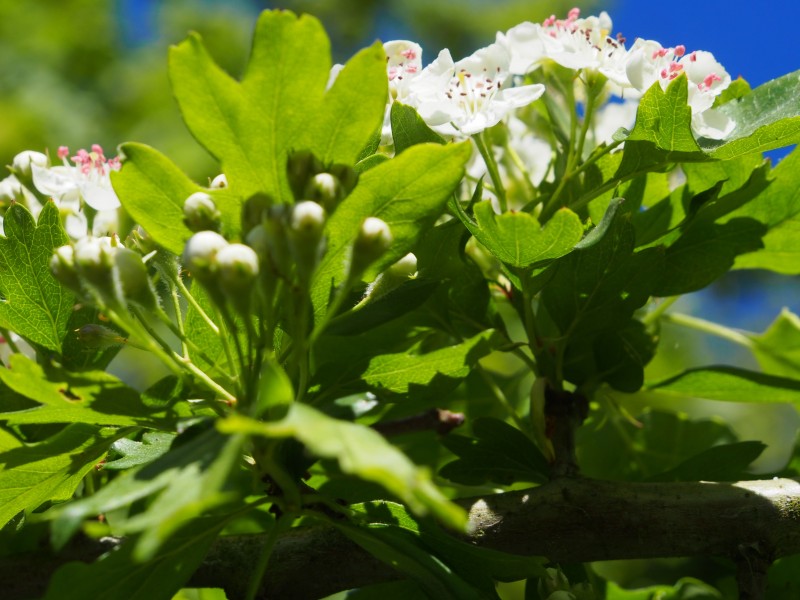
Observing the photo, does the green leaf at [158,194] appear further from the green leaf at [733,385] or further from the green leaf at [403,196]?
the green leaf at [733,385]

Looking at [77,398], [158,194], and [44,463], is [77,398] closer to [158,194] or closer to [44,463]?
[44,463]

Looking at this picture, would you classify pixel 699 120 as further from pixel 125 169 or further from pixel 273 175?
pixel 125 169

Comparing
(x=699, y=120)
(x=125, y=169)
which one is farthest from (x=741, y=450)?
(x=125, y=169)

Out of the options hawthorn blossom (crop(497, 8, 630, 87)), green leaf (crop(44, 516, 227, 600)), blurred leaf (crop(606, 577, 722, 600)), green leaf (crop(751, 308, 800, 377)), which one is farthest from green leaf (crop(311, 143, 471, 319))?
green leaf (crop(751, 308, 800, 377))

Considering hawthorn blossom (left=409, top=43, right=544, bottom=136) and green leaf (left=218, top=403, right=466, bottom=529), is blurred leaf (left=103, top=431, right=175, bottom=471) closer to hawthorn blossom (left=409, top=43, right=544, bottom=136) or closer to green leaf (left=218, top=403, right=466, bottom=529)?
green leaf (left=218, top=403, right=466, bottom=529)

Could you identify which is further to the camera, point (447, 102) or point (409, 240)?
point (447, 102)
